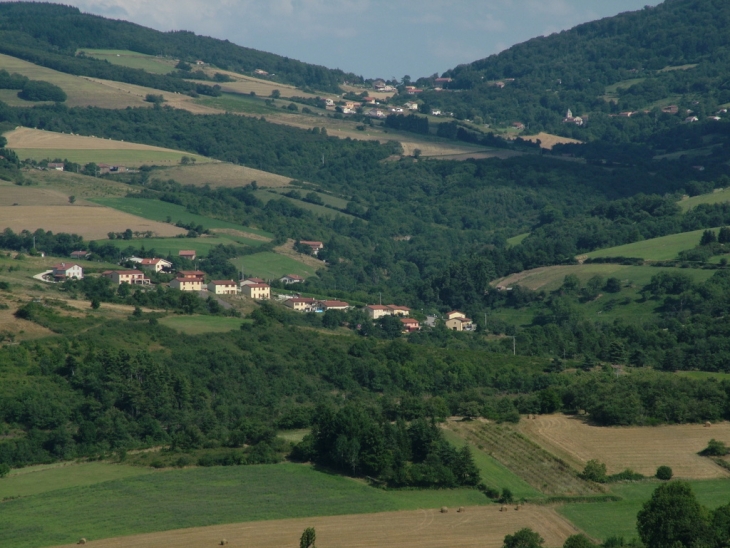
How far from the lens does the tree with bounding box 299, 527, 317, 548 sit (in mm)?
44719

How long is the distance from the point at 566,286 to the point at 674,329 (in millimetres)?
18158

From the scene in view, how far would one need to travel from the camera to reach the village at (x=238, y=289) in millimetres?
101812

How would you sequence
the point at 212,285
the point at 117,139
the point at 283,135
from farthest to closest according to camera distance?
the point at 283,135 < the point at 117,139 < the point at 212,285

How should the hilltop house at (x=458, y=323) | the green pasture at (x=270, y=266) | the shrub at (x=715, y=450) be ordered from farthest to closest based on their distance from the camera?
the green pasture at (x=270, y=266) < the hilltop house at (x=458, y=323) < the shrub at (x=715, y=450)

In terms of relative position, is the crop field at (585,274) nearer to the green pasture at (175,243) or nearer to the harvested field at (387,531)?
the green pasture at (175,243)

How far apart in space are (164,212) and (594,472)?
279 feet

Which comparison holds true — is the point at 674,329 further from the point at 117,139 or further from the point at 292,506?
the point at 117,139

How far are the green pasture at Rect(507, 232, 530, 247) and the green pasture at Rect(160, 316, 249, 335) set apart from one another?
205 ft

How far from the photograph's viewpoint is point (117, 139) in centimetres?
18000

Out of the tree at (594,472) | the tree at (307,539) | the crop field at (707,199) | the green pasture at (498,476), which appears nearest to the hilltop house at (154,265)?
the green pasture at (498,476)

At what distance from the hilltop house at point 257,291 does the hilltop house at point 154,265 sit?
8314mm

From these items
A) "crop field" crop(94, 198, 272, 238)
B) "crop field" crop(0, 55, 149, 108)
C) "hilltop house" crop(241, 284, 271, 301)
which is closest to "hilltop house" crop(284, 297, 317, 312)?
"hilltop house" crop(241, 284, 271, 301)

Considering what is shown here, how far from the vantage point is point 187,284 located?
343 ft

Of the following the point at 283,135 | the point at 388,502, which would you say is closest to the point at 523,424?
the point at 388,502
